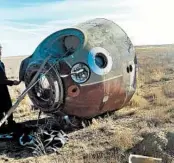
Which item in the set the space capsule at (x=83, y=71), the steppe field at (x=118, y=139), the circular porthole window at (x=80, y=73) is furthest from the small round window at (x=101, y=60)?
the steppe field at (x=118, y=139)

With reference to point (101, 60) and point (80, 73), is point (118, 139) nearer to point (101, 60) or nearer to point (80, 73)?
point (80, 73)

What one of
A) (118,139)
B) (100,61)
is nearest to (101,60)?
(100,61)

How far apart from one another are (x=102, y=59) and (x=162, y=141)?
8.28 feet

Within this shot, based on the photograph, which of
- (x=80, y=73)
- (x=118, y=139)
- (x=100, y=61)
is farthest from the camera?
(x=100, y=61)

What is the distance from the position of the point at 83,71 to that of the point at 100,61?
0.54m

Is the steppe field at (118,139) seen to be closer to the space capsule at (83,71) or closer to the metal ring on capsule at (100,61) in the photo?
the space capsule at (83,71)

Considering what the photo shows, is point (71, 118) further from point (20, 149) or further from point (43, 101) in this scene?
point (20, 149)

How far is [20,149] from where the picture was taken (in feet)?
31.5

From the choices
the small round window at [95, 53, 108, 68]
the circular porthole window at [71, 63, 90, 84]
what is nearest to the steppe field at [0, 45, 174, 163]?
the circular porthole window at [71, 63, 90, 84]

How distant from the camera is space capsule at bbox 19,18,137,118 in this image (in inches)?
388

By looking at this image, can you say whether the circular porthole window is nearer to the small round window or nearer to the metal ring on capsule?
the metal ring on capsule

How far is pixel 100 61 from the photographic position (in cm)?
1034

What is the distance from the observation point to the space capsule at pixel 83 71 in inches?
388

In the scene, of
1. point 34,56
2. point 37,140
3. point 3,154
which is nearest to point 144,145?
point 37,140
